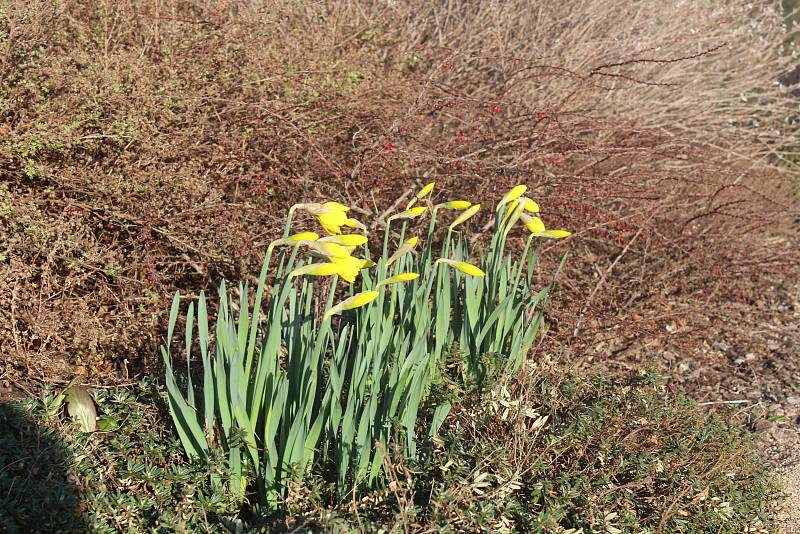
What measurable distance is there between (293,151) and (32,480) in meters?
2.04

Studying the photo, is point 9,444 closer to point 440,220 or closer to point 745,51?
point 440,220

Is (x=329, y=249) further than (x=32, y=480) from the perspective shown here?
No

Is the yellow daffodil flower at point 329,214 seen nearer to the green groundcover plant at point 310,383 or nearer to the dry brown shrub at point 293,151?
the green groundcover plant at point 310,383

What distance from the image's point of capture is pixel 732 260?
15.4 feet

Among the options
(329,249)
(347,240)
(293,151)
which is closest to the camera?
(329,249)

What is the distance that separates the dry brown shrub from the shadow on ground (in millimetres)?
534

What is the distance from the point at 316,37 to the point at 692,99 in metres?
3.04

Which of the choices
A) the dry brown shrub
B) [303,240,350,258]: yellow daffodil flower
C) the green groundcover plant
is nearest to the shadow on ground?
the green groundcover plant

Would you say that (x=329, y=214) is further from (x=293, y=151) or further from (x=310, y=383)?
(x=293, y=151)

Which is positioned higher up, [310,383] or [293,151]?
[293,151]

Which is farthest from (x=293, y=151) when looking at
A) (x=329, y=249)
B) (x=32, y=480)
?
(x=32, y=480)

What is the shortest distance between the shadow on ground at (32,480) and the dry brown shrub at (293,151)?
1.75ft

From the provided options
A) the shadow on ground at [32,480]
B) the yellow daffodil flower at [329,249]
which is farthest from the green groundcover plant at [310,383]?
the shadow on ground at [32,480]

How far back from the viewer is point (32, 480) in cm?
219
